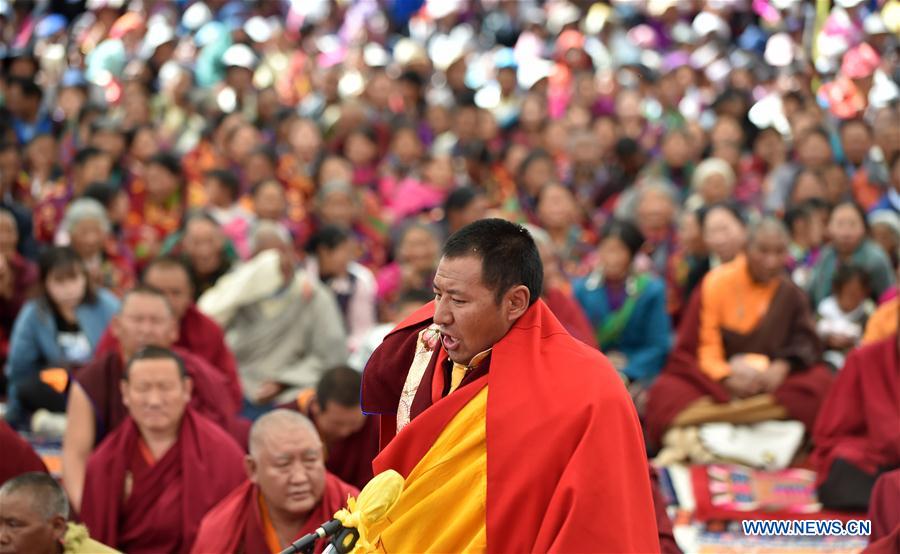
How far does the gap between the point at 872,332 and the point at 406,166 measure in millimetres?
5004

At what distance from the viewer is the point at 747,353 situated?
6949 mm

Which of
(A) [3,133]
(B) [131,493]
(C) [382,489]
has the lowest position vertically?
(B) [131,493]

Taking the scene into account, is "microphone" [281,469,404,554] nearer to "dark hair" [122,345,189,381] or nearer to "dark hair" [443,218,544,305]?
"dark hair" [443,218,544,305]

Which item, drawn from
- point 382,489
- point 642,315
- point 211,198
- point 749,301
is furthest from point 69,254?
point 382,489

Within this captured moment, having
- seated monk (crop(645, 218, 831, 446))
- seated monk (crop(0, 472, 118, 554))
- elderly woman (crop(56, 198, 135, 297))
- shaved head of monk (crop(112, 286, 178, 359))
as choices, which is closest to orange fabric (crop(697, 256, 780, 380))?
seated monk (crop(645, 218, 831, 446))

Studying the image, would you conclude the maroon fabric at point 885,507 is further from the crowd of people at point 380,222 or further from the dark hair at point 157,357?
the dark hair at point 157,357

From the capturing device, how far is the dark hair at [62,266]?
6.69m

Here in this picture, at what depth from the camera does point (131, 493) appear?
178 inches

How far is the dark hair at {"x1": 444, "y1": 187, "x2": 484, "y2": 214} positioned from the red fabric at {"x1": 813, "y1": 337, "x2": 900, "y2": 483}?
2979 mm

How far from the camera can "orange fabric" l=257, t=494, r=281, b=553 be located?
→ 12.7 ft

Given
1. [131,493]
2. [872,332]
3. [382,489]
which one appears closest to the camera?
[382,489]

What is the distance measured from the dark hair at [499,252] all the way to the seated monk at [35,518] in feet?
4.96

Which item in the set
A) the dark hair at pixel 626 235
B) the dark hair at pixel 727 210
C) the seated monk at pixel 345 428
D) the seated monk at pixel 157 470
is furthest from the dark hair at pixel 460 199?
the seated monk at pixel 157 470

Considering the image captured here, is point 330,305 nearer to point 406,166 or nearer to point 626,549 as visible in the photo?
point 406,166
